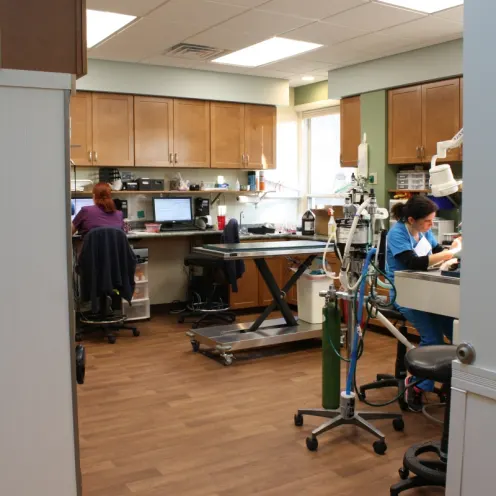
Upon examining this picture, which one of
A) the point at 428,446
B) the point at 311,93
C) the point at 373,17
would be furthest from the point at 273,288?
the point at 311,93

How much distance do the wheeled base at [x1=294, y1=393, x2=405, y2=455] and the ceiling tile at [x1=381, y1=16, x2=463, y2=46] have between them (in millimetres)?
2965

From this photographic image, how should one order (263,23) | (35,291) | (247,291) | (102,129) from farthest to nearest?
(247,291) < (102,129) < (263,23) < (35,291)

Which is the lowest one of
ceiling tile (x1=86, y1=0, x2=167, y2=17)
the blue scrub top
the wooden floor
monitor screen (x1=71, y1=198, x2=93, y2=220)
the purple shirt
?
the wooden floor

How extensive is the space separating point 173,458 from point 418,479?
1178mm

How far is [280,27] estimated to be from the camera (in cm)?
494

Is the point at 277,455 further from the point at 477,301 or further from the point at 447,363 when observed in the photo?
the point at 477,301

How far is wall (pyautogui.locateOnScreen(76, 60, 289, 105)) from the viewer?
6.13m

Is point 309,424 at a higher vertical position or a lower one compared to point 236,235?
lower

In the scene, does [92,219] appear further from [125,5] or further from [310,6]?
[310,6]

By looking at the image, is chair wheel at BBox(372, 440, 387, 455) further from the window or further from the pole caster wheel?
the window

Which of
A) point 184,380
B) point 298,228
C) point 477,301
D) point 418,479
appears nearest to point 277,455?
point 418,479

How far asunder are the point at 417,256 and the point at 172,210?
11.7ft

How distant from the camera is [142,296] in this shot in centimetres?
616

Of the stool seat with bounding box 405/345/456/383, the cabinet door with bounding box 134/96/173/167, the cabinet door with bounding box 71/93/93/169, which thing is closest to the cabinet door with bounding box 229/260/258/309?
the cabinet door with bounding box 134/96/173/167
